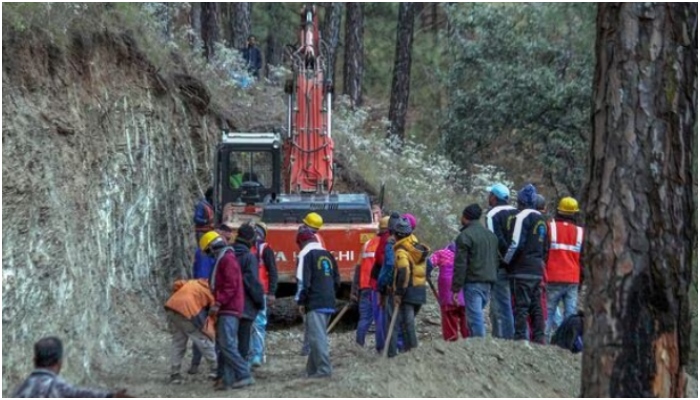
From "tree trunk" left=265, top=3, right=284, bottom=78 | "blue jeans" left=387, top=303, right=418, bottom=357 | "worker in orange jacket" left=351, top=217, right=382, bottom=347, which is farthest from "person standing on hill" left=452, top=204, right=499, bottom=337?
"tree trunk" left=265, top=3, right=284, bottom=78

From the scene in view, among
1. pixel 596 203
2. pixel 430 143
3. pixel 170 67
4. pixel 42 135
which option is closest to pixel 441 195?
pixel 170 67

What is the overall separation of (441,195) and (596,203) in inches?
709

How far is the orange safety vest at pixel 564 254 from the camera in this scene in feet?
41.7

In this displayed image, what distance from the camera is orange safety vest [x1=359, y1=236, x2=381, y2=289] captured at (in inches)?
505

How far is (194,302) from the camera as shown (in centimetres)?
1109

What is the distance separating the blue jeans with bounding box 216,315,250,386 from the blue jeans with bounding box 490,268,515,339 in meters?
3.20

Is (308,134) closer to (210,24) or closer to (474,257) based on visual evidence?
(474,257)

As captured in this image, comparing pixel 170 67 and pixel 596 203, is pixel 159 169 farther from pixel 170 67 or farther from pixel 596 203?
pixel 596 203

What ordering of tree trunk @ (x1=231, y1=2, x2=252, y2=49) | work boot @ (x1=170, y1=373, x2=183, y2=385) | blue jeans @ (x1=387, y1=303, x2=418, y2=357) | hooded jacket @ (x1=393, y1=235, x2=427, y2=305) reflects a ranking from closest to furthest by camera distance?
work boot @ (x1=170, y1=373, x2=183, y2=385) < hooded jacket @ (x1=393, y1=235, x2=427, y2=305) < blue jeans @ (x1=387, y1=303, x2=418, y2=357) < tree trunk @ (x1=231, y1=2, x2=252, y2=49)

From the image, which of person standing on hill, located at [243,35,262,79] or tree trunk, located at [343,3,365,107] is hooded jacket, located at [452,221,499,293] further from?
tree trunk, located at [343,3,365,107]

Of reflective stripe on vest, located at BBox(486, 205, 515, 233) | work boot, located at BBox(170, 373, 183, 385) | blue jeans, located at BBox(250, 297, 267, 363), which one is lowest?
work boot, located at BBox(170, 373, 183, 385)

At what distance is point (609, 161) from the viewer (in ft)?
24.8

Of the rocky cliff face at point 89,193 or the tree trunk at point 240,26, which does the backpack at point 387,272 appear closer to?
the rocky cliff face at point 89,193

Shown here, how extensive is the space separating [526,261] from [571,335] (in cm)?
95
